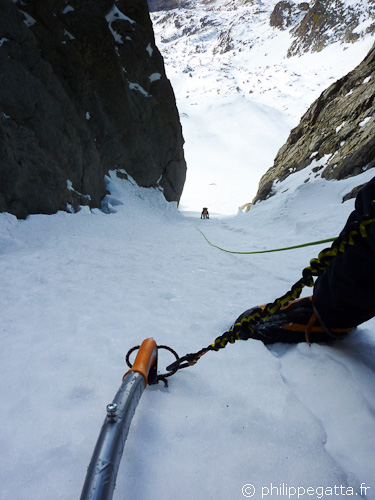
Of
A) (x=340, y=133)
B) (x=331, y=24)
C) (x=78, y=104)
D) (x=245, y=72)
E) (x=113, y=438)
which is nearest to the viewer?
(x=113, y=438)

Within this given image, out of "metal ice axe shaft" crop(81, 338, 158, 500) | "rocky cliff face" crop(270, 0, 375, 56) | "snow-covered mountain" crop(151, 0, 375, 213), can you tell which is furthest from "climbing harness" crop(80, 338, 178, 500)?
"rocky cliff face" crop(270, 0, 375, 56)

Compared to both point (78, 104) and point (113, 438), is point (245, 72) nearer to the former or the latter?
point (78, 104)

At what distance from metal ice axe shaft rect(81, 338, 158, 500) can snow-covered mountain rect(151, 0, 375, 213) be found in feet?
122

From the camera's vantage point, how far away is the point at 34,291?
2.96m

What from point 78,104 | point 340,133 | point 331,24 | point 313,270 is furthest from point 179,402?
point 331,24

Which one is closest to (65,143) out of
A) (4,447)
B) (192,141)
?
(4,447)

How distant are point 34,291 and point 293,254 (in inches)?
196

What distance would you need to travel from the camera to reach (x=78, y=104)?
11945mm

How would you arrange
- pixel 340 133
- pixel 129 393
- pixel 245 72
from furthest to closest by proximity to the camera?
pixel 245 72 < pixel 340 133 < pixel 129 393

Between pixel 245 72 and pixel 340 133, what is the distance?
133 metres

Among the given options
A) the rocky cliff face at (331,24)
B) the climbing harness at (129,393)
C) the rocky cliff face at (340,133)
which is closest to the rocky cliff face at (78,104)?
the climbing harness at (129,393)

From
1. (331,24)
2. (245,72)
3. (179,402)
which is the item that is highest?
(331,24)

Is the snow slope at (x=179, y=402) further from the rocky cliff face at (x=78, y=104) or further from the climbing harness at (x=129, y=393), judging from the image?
the rocky cliff face at (x=78, y=104)

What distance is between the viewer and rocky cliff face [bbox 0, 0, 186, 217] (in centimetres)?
725
